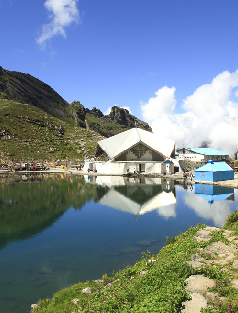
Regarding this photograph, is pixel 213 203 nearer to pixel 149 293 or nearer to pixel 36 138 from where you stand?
pixel 149 293

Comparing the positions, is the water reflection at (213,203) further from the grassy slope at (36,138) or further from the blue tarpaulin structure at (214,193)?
the grassy slope at (36,138)

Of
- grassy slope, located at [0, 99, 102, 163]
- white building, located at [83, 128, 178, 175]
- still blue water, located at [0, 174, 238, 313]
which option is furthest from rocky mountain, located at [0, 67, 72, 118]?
still blue water, located at [0, 174, 238, 313]

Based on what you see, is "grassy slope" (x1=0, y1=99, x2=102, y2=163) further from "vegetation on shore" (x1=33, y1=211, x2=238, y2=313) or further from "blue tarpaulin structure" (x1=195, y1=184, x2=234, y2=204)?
"vegetation on shore" (x1=33, y1=211, x2=238, y2=313)

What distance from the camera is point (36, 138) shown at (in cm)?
8569

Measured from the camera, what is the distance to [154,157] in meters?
55.6

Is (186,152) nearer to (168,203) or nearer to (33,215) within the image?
(168,203)

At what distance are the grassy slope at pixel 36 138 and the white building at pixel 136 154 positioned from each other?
2311cm

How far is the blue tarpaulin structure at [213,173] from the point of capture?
33.7 meters

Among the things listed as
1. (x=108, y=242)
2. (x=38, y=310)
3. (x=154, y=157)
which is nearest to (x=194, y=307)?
(x=38, y=310)

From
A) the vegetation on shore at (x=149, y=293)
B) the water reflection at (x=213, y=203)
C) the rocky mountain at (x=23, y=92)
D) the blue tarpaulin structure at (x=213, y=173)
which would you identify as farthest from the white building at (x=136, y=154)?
the rocky mountain at (x=23, y=92)

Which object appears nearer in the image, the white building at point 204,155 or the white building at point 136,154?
the white building at point 136,154

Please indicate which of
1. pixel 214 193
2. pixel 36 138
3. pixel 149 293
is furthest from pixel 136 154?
pixel 149 293

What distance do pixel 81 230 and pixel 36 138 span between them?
7674 centimetres

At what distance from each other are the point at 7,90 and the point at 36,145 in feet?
295
